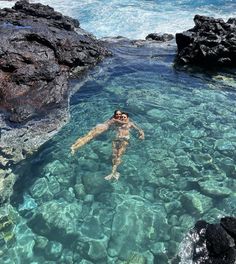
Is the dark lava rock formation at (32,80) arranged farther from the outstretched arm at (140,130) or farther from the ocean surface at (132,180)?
the outstretched arm at (140,130)

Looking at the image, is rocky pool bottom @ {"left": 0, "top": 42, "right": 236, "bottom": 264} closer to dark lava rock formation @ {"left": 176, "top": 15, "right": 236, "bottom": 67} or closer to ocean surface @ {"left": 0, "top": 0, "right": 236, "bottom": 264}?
ocean surface @ {"left": 0, "top": 0, "right": 236, "bottom": 264}

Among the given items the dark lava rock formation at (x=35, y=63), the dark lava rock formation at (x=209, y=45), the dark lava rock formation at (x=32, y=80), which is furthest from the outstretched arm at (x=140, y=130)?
the dark lava rock formation at (x=209, y=45)

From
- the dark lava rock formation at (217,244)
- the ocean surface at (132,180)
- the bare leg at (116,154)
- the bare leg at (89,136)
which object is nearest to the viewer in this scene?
the dark lava rock formation at (217,244)

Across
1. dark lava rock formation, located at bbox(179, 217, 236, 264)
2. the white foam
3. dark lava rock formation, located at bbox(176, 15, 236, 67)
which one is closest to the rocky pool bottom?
dark lava rock formation, located at bbox(179, 217, 236, 264)

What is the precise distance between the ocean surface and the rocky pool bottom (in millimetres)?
27

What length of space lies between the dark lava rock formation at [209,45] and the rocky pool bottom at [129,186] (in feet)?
13.3

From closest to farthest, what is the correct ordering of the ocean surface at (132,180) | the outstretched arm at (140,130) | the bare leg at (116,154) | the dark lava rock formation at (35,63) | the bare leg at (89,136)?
the ocean surface at (132,180), the bare leg at (116,154), the bare leg at (89,136), the outstretched arm at (140,130), the dark lava rock formation at (35,63)

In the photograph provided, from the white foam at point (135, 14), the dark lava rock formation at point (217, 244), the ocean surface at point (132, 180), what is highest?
the dark lava rock formation at point (217, 244)

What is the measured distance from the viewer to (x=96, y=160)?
11.3m

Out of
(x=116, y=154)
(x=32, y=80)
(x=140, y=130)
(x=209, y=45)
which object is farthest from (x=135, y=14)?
(x=116, y=154)

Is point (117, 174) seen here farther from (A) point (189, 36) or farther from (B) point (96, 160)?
(A) point (189, 36)

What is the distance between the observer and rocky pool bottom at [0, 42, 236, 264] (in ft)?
27.9

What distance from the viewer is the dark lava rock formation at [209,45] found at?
19234 millimetres

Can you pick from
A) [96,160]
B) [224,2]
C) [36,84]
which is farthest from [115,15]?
[96,160]
